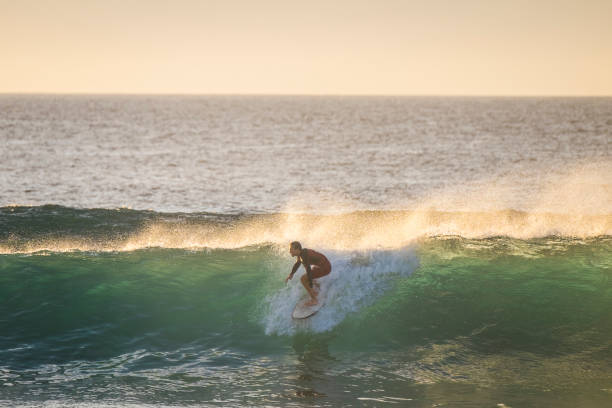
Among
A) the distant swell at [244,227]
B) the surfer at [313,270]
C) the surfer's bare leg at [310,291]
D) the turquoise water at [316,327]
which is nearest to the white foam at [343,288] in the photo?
the turquoise water at [316,327]

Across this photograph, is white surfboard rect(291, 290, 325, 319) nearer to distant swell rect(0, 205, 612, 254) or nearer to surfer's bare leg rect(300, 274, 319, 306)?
surfer's bare leg rect(300, 274, 319, 306)

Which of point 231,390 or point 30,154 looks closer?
point 231,390

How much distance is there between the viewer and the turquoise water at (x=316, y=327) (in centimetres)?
938

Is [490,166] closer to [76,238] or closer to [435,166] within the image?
[435,166]

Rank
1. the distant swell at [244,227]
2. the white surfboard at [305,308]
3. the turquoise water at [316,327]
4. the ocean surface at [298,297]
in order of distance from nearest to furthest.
Result: the turquoise water at [316,327]
the ocean surface at [298,297]
the white surfboard at [305,308]
the distant swell at [244,227]

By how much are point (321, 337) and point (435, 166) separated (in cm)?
3172

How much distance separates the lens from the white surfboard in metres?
11.8

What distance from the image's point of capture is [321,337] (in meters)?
11.6

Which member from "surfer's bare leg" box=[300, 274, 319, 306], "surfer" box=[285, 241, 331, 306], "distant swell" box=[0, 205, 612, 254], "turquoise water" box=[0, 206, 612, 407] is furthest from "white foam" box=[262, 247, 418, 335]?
"distant swell" box=[0, 205, 612, 254]

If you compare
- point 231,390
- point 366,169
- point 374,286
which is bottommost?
point 231,390

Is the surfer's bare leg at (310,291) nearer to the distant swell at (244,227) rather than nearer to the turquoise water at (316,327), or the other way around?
the turquoise water at (316,327)

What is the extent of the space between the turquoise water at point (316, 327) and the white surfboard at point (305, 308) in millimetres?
188

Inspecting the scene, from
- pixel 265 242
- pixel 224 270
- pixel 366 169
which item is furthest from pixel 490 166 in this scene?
pixel 224 270

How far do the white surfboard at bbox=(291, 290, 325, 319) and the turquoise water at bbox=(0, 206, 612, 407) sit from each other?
0.62 ft
